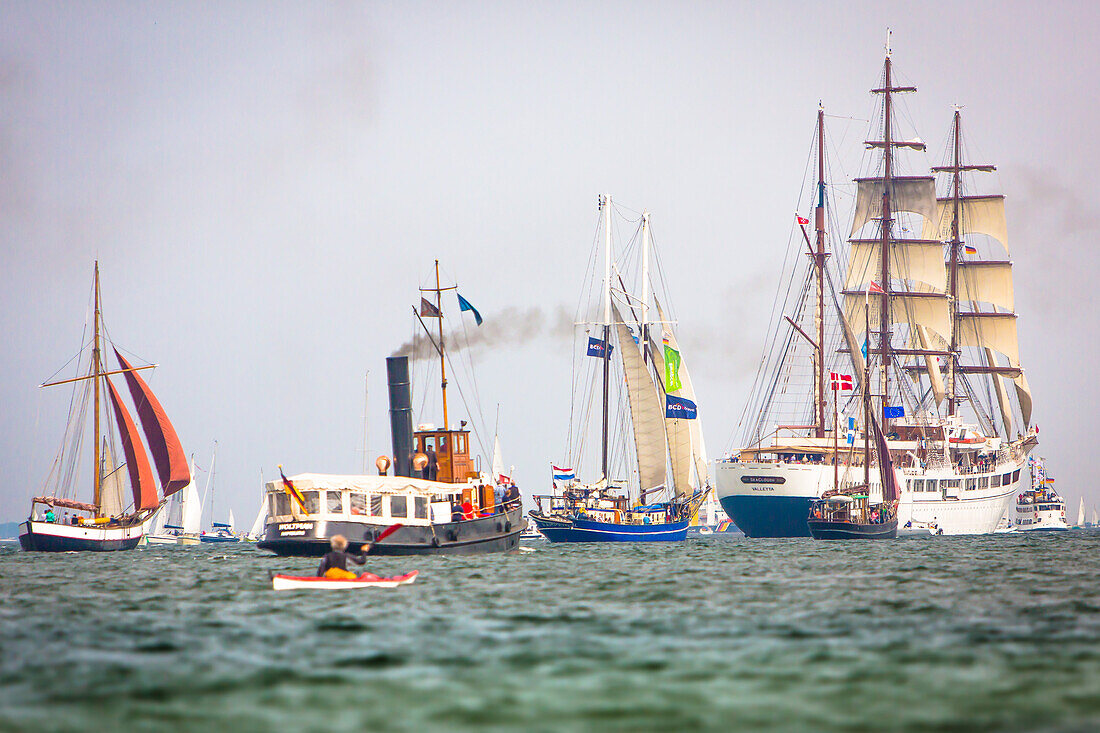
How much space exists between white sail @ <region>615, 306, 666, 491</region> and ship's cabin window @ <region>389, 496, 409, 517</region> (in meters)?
42.5

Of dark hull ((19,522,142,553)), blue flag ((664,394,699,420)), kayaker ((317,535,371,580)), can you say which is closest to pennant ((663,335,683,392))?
blue flag ((664,394,699,420))

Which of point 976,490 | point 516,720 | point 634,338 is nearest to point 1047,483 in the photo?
point 976,490

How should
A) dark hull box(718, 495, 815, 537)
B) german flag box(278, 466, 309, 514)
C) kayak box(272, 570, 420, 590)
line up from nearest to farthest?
1. kayak box(272, 570, 420, 590)
2. german flag box(278, 466, 309, 514)
3. dark hull box(718, 495, 815, 537)

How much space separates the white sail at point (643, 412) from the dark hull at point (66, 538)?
39723 millimetres

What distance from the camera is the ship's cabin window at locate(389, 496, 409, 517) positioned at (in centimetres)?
5084

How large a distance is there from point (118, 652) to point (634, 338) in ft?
239

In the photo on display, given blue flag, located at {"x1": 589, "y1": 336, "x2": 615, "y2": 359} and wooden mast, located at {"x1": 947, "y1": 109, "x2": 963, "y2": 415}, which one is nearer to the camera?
blue flag, located at {"x1": 589, "y1": 336, "x2": 615, "y2": 359}

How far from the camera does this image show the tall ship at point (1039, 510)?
18550 cm

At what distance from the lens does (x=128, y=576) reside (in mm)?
48312

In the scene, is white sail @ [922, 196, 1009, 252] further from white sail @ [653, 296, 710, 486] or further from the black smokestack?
the black smokestack

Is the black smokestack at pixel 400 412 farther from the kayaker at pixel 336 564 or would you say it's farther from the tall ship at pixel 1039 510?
the tall ship at pixel 1039 510

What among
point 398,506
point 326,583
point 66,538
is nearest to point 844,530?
point 398,506

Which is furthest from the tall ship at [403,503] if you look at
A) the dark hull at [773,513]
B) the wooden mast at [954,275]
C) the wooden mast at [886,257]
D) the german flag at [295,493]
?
the wooden mast at [954,275]

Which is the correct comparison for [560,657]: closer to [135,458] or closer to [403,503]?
[403,503]
